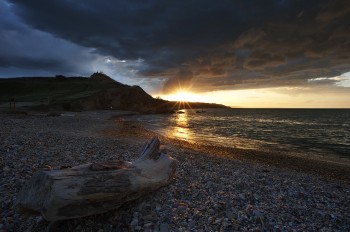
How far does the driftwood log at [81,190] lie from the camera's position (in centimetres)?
547

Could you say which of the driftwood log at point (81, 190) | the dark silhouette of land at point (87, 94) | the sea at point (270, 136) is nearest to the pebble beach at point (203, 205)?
the driftwood log at point (81, 190)

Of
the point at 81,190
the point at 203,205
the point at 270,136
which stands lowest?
the point at 270,136

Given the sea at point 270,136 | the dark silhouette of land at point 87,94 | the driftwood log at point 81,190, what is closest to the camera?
the driftwood log at point 81,190

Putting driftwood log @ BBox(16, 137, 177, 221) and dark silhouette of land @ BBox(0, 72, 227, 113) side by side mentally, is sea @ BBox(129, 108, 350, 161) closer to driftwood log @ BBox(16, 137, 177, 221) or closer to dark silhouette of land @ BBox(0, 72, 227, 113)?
driftwood log @ BBox(16, 137, 177, 221)

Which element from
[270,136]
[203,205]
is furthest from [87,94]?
[203,205]

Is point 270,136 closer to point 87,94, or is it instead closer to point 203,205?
point 203,205

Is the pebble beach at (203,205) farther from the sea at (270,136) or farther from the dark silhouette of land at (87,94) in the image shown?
the dark silhouette of land at (87,94)

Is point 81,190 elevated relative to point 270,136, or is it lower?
elevated

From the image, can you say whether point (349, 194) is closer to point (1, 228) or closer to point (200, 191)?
point (200, 191)

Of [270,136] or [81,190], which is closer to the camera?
[81,190]

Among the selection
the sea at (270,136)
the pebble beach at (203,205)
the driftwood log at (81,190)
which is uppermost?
the driftwood log at (81,190)

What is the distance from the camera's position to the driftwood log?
5473mm

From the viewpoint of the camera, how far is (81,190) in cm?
576

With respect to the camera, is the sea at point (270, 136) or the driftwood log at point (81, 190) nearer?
the driftwood log at point (81, 190)
